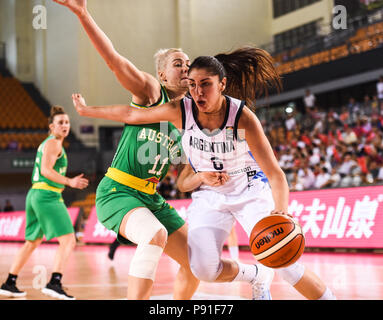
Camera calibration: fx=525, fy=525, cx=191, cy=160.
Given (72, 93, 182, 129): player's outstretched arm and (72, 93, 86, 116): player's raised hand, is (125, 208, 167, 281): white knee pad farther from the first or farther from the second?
(72, 93, 86, 116): player's raised hand

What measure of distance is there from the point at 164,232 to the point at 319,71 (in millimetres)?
15345

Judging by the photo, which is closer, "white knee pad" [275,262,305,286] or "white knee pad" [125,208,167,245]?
"white knee pad" [125,208,167,245]

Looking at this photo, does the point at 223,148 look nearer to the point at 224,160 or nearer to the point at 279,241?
the point at 224,160

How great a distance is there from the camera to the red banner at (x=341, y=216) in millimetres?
8109

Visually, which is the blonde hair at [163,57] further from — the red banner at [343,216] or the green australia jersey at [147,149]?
the red banner at [343,216]

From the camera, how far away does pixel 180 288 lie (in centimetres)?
357

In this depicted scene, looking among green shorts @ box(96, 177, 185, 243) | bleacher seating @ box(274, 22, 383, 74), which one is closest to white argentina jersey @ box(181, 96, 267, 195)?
green shorts @ box(96, 177, 185, 243)

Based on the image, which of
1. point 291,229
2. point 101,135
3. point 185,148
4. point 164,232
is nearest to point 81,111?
point 185,148

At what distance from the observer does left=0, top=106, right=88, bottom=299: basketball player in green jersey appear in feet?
17.1

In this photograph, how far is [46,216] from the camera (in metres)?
5.36

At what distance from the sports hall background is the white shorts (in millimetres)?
5602

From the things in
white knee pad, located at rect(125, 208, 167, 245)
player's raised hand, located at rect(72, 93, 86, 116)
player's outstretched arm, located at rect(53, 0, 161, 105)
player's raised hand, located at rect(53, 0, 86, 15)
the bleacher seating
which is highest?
the bleacher seating

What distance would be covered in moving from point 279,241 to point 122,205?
0.97 meters
